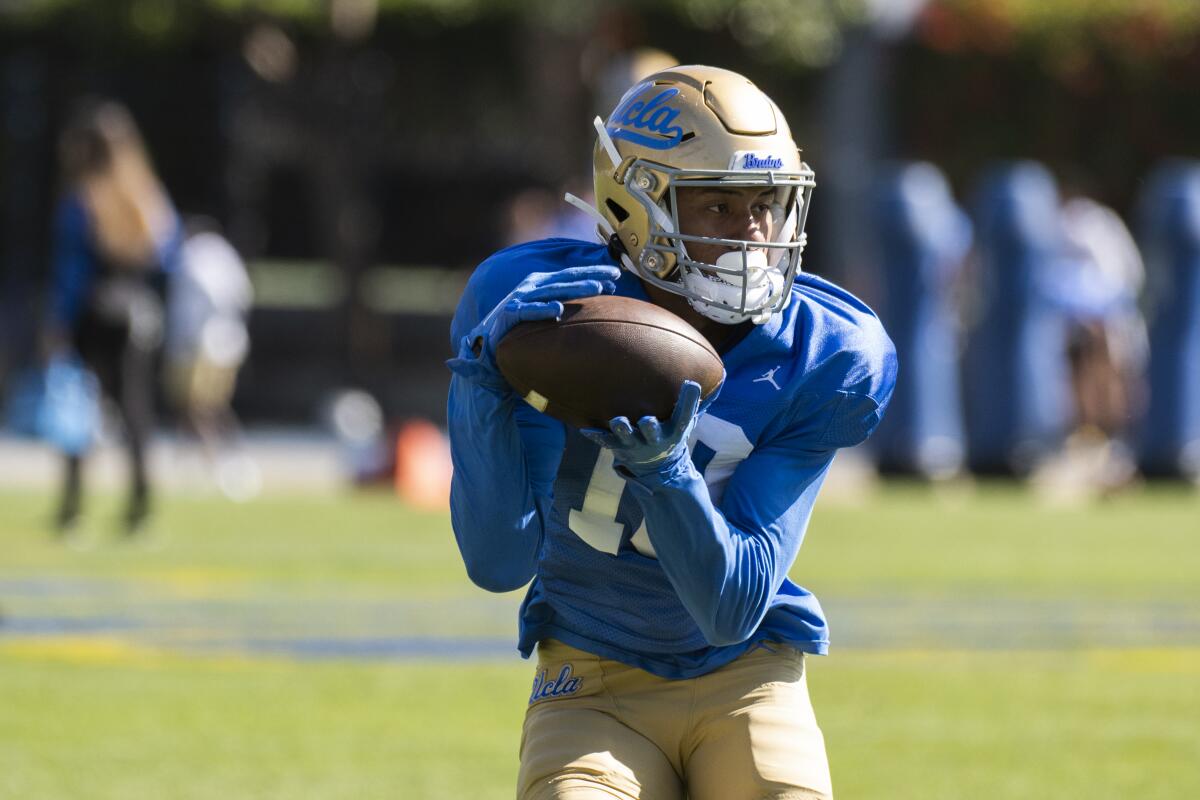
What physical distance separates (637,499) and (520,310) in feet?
1.29

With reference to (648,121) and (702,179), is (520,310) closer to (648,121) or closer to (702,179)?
(702,179)

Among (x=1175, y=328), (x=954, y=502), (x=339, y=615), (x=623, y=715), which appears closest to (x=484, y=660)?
(x=339, y=615)

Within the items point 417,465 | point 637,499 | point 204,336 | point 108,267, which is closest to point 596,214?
point 637,499

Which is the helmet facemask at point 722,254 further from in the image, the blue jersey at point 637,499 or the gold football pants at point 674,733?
the gold football pants at point 674,733

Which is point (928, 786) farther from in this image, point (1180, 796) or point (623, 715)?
point (623, 715)

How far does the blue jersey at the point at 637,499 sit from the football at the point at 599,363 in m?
0.15

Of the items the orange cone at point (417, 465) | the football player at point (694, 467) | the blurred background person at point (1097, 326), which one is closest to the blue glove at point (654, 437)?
the football player at point (694, 467)

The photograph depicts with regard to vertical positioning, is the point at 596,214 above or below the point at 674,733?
above

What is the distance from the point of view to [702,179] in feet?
12.4

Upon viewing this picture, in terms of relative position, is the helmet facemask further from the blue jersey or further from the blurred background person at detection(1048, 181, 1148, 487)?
the blurred background person at detection(1048, 181, 1148, 487)

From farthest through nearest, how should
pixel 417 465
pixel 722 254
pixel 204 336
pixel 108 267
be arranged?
1. pixel 204 336
2. pixel 417 465
3. pixel 108 267
4. pixel 722 254

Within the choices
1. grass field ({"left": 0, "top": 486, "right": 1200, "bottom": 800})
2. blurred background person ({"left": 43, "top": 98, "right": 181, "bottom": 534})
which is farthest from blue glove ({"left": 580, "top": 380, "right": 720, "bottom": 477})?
blurred background person ({"left": 43, "top": 98, "right": 181, "bottom": 534})

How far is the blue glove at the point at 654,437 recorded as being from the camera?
340 cm

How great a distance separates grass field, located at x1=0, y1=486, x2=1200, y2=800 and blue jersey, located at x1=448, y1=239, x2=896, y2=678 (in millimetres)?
2144
